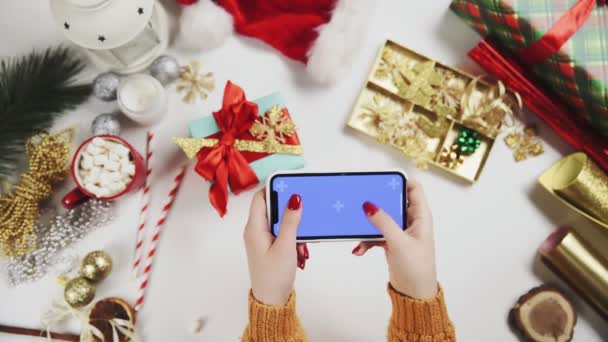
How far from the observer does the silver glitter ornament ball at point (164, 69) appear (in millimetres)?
996

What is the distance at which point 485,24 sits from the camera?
0.98 metres

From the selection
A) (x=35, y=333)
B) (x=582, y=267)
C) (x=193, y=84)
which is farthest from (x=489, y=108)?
(x=35, y=333)

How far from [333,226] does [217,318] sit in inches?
13.9

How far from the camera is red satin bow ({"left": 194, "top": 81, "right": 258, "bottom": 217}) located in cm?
93

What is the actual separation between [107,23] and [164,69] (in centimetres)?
17

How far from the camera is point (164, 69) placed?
1.00m

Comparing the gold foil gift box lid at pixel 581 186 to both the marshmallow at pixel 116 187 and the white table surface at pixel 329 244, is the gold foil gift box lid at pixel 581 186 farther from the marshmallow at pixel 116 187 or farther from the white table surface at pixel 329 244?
the marshmallow at pixel 116 187

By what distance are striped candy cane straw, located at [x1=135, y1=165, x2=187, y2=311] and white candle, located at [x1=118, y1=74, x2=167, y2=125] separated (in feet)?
0.43

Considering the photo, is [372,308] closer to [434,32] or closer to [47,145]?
[434,32]

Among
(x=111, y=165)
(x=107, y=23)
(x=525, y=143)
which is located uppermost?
(x=525, y=143)

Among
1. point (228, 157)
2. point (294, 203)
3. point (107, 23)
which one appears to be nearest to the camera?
point (294, 203)

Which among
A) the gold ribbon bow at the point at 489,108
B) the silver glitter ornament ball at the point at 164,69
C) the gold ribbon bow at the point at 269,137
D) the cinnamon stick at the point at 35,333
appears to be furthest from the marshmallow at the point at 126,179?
the gold ribbon bow at the point at 489,108

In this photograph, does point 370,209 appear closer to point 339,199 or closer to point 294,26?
point 339,199

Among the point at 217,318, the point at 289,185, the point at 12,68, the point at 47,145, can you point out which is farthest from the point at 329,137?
the point at 12,68
